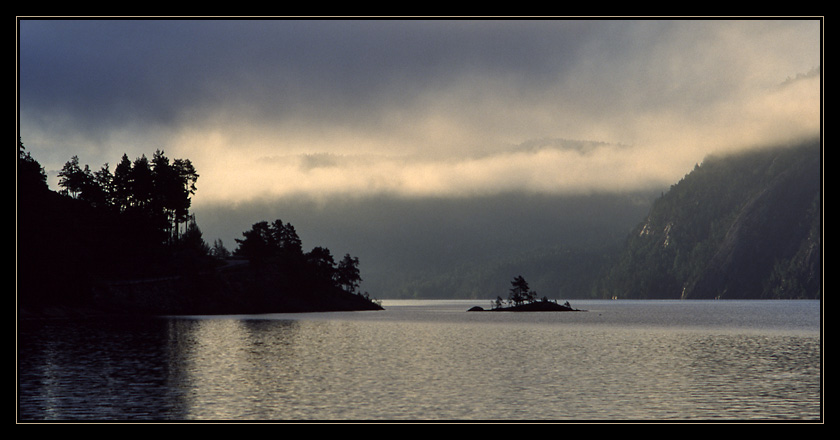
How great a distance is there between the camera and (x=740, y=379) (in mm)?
61062

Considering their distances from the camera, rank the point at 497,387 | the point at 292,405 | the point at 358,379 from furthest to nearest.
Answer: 1. the point at 358,379
2. the point at 497,387
3. the point at 292,405

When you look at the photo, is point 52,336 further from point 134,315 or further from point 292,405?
point 134,315

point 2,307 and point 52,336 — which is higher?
point 2,307

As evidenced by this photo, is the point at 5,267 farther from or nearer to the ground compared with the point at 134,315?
farther from the ground

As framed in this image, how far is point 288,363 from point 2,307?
3701cm
